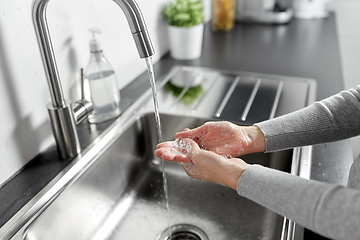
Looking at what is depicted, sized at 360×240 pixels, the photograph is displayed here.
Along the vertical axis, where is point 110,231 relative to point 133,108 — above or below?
below

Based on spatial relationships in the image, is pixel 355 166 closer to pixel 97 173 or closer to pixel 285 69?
pixel 97 173

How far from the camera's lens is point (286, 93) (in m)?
1.12

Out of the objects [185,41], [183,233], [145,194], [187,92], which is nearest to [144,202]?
[145,194]

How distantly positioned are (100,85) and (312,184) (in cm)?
61

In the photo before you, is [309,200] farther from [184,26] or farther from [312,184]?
[184,26]

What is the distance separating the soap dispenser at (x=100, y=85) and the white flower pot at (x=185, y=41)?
0.48m

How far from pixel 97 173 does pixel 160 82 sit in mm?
484

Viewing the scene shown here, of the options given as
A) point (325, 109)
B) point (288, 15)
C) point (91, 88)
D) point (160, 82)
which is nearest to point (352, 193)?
point (325, 109)

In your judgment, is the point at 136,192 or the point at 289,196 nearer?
the point at 289,196

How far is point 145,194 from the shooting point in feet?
3.07

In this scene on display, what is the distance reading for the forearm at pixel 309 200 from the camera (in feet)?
→ 1.48

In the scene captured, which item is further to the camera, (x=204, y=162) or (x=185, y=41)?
(x=185, y=41)

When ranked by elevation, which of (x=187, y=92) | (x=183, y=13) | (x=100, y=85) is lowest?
(x=187, y=92)

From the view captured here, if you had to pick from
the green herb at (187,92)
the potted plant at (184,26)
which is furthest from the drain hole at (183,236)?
the potted plant at (184,26)
